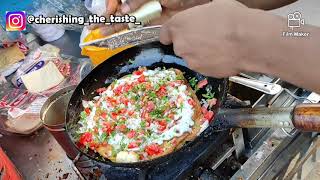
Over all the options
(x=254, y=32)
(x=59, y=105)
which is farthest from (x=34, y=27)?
(x=254, y=32)

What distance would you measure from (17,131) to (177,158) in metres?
1.01

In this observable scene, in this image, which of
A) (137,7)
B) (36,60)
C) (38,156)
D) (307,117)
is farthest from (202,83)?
(36,60)

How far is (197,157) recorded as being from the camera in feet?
4.25

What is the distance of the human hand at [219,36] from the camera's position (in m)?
0.95

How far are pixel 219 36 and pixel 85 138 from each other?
753 mm

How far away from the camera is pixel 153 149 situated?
1.41 metres

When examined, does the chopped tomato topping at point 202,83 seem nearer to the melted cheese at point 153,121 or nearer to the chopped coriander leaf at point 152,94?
the melted cheese at point 153,121

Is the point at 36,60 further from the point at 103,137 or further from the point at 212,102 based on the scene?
the point at 212,102

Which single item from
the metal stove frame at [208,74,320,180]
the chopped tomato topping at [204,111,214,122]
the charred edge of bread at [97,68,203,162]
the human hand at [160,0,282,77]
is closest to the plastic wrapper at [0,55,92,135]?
the charred edge of bread at [97,68,203,162]

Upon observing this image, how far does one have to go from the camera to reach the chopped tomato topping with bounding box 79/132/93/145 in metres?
1.51

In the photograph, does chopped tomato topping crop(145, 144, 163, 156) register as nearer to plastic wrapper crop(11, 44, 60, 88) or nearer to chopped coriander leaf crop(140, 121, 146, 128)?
chopped coriander leaf crop(140, 121, 146, 128)

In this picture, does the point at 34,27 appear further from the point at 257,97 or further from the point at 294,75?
the point at 294,75

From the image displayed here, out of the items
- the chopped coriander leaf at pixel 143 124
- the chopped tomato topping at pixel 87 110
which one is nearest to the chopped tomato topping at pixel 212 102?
the chopped coriander leaf at pixel 143 124

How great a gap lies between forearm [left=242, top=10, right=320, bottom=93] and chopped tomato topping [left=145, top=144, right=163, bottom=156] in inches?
22.4
